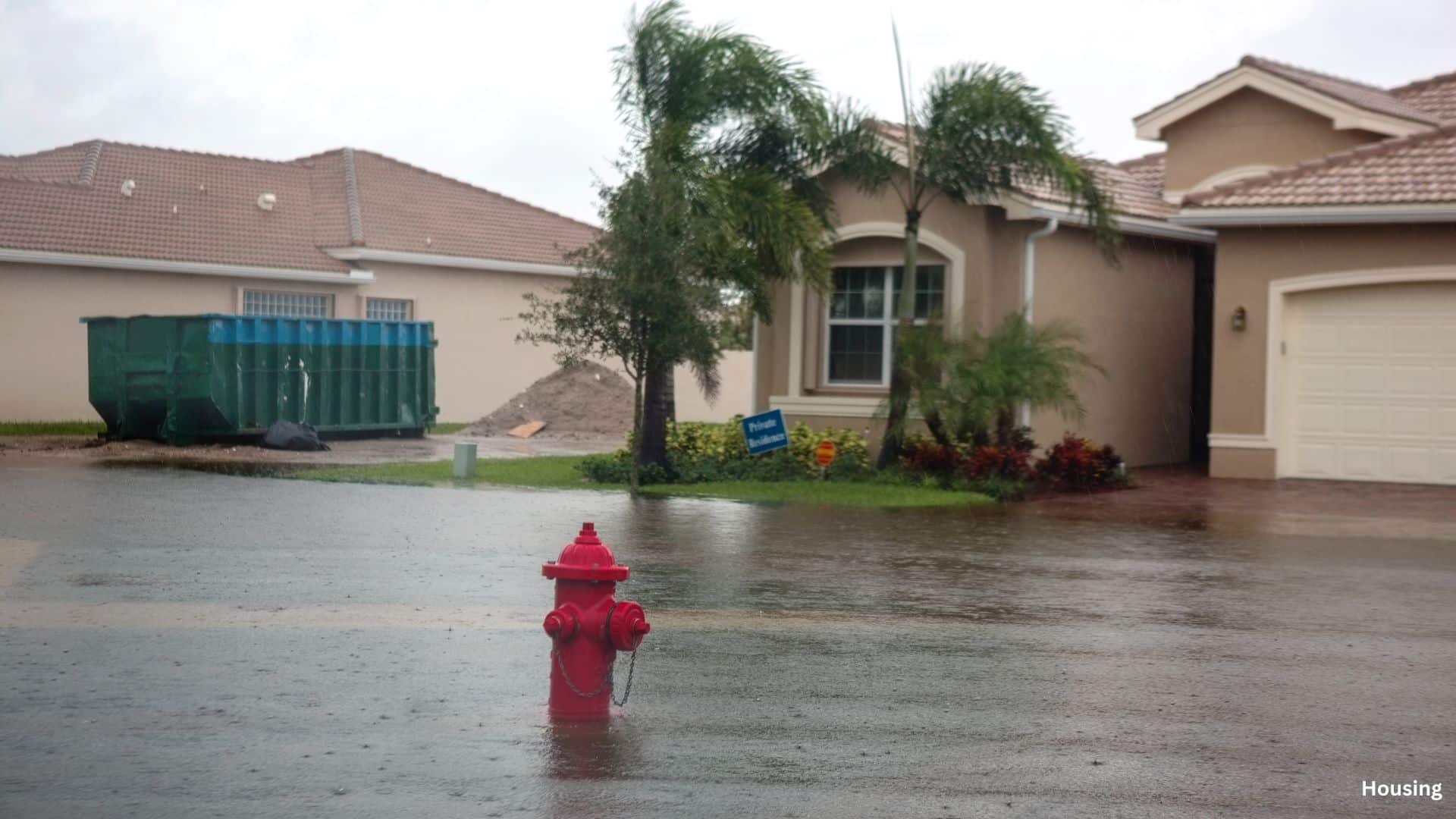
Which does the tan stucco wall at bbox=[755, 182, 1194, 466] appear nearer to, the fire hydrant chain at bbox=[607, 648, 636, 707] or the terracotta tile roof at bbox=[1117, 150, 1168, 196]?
the terracotta tile roof at bbox=[1117, 150, 1168, 196]

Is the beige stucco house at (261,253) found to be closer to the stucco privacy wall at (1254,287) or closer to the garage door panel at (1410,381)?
the stucco privacy wall at (1254,287)

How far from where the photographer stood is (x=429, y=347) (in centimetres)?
3016

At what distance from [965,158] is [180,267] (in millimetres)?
17603

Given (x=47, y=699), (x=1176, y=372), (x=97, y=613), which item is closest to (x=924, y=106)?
(x=1176, y=372)

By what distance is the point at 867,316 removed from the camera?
71.5ft

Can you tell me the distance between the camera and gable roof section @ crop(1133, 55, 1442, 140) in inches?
914

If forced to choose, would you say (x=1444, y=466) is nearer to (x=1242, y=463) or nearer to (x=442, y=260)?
(x=1242, y=463)

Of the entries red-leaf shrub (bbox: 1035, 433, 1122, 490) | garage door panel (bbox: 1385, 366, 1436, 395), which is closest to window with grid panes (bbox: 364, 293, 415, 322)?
red-leaf shrub (bbox: 1035, 433, 1122, 490)

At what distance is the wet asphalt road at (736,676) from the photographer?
598cm

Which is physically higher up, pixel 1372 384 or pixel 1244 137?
pixel 1244 137

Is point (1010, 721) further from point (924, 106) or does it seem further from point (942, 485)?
point (924, 106)

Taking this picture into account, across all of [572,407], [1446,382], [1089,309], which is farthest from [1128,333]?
[572,407]

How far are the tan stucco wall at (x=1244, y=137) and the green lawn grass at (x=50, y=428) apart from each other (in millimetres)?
18170

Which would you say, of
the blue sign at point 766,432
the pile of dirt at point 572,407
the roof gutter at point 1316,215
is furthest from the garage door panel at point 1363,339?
the pile of dirt at point 572,407
